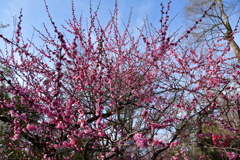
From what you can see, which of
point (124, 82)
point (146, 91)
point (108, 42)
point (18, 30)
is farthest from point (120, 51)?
point (18, 30)

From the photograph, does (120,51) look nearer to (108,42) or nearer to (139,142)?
(108,42)

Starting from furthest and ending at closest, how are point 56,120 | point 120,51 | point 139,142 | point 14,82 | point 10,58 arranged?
point 120,51 → point 10,58 → point 14,82 → point 56,120 → point 139,142

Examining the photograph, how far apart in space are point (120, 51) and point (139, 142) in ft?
13.7

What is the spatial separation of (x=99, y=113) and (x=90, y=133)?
1.01 ft

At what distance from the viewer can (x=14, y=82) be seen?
15.1 ft

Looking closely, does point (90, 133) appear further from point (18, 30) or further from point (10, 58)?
point (10, 58)

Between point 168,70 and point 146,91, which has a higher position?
point 168,70

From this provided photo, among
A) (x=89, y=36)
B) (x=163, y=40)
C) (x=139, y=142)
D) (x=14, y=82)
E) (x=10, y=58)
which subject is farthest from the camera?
(x=10, y=58)

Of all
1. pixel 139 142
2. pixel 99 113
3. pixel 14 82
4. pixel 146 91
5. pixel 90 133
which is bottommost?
pixel 139 142

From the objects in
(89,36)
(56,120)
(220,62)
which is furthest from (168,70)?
(56,120)

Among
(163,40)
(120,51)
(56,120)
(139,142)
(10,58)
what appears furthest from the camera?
(120,51)

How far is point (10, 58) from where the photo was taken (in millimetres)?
5059

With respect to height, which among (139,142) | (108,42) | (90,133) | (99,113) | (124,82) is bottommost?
(139,142)

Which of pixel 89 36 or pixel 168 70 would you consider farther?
pixel 168 70
